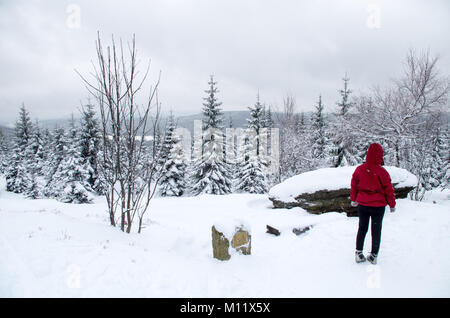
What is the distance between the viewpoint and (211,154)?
20.8 metres

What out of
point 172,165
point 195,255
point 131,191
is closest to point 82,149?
point 172,165

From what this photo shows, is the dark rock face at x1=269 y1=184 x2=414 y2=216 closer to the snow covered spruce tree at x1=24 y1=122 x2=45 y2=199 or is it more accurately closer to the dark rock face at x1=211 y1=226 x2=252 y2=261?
the dark rock face at x1=211 y1=226 x2=252 y2=261

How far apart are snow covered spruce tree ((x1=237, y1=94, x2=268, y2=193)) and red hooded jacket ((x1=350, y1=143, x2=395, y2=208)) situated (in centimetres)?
1771

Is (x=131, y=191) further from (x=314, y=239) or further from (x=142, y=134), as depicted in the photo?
(x=314, y=239)

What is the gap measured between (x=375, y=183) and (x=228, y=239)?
2944 millimetres

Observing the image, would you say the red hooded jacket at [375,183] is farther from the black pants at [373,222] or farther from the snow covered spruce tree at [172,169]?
the snow covered spruce tree at [172,169]

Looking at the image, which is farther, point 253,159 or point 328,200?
point 253,159

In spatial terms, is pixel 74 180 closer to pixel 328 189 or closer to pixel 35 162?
pixel 35 162

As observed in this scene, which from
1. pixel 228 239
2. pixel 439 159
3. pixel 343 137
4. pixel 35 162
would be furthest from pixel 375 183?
pixel 35 162

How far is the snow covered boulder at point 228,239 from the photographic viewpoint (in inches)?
173

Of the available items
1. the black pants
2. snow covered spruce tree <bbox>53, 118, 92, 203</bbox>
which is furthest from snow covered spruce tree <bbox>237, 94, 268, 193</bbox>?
the black pants

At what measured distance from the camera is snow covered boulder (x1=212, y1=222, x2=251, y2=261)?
4.41m

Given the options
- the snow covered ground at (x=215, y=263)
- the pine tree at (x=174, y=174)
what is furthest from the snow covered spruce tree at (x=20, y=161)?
the snow covered ground at (x=215, y=263)

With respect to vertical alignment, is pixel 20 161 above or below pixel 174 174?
above
